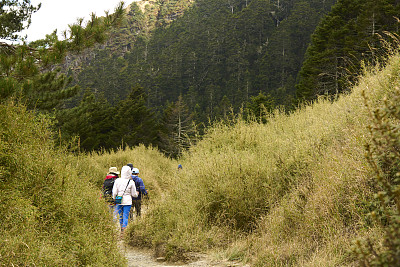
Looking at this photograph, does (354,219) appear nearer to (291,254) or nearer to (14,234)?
(291,254)

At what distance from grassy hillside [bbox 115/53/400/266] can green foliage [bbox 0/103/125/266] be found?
196cm

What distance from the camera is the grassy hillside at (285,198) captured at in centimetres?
432

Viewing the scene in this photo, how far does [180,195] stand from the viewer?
7570 millimetres

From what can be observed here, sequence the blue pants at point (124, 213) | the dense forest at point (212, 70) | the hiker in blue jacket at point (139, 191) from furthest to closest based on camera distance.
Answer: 1. the dense forest at point (212, 70)
2. the hiker in blue jacket at point (139, 191)
3. the blue pants at point (124, 213)

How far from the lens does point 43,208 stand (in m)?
4.38

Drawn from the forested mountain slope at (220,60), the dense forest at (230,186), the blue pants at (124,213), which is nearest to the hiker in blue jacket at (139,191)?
the blue pants at (124,213)

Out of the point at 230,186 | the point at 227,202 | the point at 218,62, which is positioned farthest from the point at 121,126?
the point at 218,62

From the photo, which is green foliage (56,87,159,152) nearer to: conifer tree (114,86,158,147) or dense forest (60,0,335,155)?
conifer tree (114,86,158,147)

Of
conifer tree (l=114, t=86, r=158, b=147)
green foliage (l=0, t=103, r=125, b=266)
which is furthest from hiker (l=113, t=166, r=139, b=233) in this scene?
conifer tree (l=114, t=86, r=158, b=147)

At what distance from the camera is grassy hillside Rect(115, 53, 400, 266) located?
14.2 feet

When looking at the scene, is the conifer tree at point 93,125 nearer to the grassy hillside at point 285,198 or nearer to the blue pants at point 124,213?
the blue pants at point 124,213

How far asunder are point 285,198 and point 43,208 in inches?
160

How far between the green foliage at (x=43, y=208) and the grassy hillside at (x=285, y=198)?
6.43 feet

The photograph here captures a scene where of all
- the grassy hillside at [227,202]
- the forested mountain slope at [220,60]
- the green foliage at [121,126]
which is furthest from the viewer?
the forested mountain slope at [220,60]
